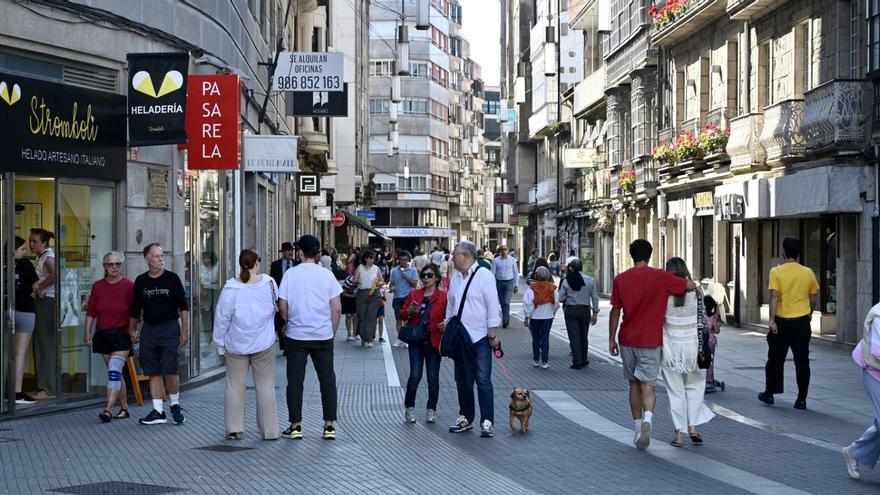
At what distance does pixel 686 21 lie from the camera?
34.0 metres

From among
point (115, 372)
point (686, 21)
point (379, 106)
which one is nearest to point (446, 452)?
point (115, 372)

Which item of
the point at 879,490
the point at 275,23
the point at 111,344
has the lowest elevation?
the point at 879,490

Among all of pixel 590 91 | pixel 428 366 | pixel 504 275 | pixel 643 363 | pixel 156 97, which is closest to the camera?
pixel 643 363

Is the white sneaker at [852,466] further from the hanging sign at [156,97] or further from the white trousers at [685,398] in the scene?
the hanging sign at [156,97]

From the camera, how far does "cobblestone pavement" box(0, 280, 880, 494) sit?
9.70 metres

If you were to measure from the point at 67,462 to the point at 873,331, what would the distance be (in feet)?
20.0

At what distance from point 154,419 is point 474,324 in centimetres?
321

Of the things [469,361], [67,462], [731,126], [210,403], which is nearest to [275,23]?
[731,126]

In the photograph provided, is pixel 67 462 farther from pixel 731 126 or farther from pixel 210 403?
pixel 731 126

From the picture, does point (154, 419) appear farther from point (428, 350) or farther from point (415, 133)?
point (415, 133)

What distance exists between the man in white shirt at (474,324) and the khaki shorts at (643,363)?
1424 millimetres

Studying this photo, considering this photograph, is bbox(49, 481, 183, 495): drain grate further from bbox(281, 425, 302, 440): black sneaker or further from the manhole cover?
bbox(281, 425, 302, 440): black sneaker

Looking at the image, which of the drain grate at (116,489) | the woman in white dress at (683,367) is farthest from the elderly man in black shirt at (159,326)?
the woman in white dress at (683,367)

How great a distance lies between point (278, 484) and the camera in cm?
959
